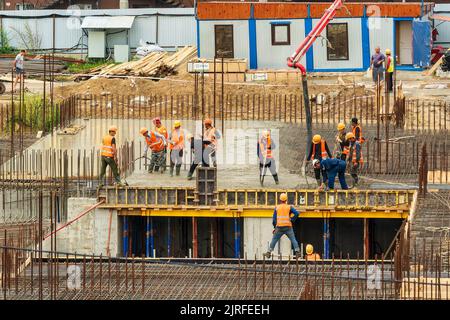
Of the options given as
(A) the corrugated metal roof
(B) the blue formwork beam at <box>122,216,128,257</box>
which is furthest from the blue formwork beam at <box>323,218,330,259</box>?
(A) the corrugated metal roof

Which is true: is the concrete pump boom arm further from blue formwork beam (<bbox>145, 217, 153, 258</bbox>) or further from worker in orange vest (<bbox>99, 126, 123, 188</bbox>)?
worker in orange vest (<bbox>99, 126, 123, 188</bbox>)

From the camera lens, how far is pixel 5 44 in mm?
64875

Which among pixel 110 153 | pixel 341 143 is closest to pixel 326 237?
pixel 341 143

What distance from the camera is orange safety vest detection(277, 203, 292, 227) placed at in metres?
37.1

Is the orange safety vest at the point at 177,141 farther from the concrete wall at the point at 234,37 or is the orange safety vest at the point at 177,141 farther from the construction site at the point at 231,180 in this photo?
the concrete wall at the point at 234,37

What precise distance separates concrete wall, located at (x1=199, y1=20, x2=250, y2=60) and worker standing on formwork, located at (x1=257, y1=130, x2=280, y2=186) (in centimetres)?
1345

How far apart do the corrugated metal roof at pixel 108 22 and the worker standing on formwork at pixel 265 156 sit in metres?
22.9

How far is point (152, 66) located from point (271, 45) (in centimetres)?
363

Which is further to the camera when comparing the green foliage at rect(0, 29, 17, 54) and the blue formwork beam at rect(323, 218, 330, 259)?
the green foliage at rect(0, 29, 17, 54)

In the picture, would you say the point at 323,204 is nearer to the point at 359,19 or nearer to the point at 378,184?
the point at 378,184

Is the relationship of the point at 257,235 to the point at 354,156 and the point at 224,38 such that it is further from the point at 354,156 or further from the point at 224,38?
the point at 224,38

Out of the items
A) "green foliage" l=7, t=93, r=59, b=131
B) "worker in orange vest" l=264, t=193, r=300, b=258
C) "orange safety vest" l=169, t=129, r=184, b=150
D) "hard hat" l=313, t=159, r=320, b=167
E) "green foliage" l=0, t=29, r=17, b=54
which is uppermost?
"green foliage" l=0, t=29, r=17, b=54

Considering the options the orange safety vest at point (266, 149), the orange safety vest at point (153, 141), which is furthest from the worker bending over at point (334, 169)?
the orange safety vest at point (153, 141)

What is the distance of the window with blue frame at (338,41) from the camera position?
179 ft
